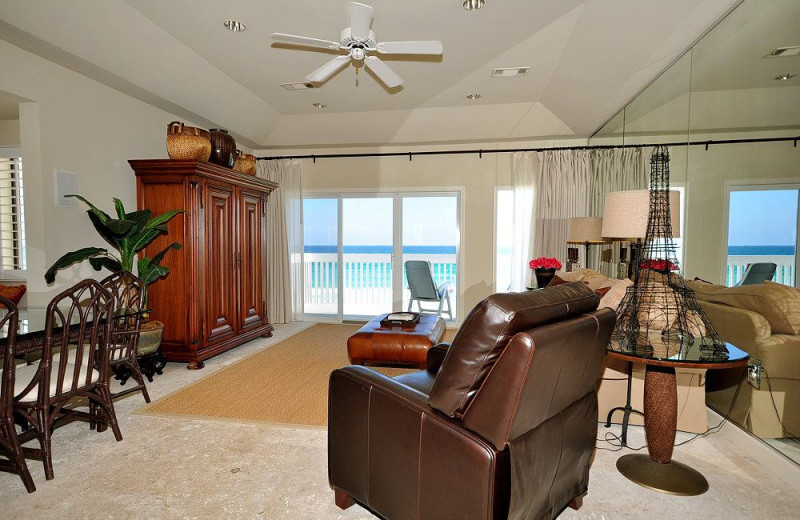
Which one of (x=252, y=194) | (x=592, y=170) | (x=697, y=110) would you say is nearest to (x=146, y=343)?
(x=252, y=194)

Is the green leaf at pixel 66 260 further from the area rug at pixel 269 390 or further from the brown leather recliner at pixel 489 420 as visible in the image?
the brown leather recliner at pixel 489 420

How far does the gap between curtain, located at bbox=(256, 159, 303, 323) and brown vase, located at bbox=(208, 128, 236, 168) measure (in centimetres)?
172

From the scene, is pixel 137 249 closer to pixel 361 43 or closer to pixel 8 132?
pixel 8 132

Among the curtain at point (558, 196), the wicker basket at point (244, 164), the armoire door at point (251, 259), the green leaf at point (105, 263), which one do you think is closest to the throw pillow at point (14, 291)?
the green leaf at point (105, 263)

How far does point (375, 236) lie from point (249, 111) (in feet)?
7.55

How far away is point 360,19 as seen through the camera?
249cm

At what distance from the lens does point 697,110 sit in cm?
284

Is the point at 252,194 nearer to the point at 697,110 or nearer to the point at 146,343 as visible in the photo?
the point at 146,343

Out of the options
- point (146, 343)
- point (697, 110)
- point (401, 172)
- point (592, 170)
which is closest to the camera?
point (697, 110)

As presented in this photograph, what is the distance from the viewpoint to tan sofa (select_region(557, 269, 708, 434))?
2523mm

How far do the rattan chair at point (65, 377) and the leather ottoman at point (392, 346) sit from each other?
169 centimetres

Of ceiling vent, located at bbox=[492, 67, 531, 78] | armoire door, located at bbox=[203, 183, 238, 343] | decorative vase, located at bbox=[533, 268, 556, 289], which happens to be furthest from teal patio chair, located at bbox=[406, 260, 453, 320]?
ceiling vent, located at bbox=[492, 67, 531, 78]

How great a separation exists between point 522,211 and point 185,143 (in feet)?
13.1

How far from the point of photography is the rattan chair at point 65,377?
2016mm
